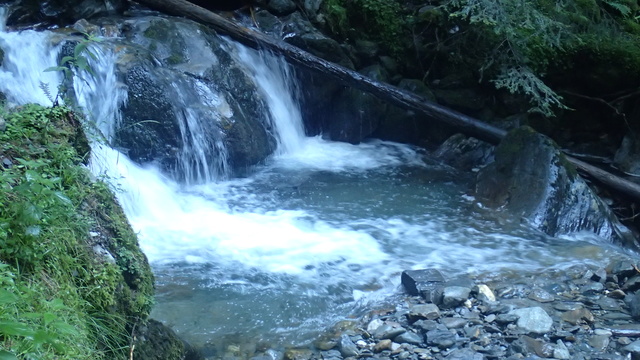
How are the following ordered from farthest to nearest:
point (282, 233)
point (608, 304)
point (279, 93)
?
1. point (279, 93)
2. point (282, 233)
3. point (608, 304)

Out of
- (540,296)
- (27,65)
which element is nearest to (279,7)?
(27,65)

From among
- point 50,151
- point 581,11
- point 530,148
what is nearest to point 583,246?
point 530,148

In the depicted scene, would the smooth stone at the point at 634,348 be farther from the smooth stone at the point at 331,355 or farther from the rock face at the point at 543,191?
the rock face at the point at 543,191

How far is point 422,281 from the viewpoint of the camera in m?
5.19

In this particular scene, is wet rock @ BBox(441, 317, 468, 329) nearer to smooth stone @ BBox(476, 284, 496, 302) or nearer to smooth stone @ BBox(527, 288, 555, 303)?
smooth stone @ BBox(476, 284, 496, 302)

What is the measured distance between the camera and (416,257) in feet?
19.7

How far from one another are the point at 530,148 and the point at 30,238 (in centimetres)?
609

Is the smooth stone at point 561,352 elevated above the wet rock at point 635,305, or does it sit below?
below

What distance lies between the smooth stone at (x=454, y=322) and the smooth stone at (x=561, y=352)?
62 centimetres

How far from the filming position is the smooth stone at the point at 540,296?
5059 mm

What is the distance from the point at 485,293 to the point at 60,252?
3.22 m

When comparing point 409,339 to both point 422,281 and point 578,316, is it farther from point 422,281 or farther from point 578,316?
point 578,316

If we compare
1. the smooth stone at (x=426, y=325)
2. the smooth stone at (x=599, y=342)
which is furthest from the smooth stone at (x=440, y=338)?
the smooth stone at (x=599, y=342)

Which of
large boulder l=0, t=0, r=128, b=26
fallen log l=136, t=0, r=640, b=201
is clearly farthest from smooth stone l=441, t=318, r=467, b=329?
large boulder l=0, t=0, r=128, b=26
